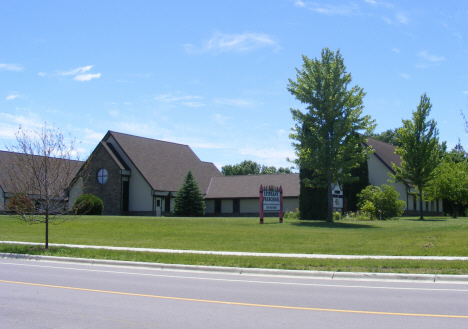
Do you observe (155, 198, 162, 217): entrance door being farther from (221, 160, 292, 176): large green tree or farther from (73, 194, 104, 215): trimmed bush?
(221, 160, 292, 176): large green tree

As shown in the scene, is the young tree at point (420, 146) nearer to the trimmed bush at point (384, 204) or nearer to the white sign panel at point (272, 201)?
the trimmed bush at point (384, 204)

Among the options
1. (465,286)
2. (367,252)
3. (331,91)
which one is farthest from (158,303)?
(331,91)

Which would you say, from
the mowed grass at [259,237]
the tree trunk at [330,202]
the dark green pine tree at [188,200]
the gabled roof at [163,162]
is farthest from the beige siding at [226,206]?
the tree trunk at [330,202]

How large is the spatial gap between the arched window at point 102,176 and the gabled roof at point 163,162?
2.70 m

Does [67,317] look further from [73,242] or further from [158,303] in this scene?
[73,242]

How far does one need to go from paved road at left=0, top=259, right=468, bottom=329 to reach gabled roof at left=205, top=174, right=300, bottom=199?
106 feet

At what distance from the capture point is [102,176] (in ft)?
141

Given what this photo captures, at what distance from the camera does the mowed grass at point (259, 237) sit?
53.8 feet


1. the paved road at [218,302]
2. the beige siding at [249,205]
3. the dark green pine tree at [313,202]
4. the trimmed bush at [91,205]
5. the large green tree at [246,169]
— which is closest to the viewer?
the paved road at [218,302]

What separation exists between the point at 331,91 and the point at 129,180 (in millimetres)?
22917

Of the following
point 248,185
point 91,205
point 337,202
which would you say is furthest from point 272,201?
point 248,185

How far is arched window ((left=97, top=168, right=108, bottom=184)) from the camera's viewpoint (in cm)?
4281

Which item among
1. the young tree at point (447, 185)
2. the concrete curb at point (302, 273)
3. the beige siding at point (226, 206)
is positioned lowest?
the concrete curb at point (302, 273)

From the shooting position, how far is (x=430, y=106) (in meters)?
33.0
